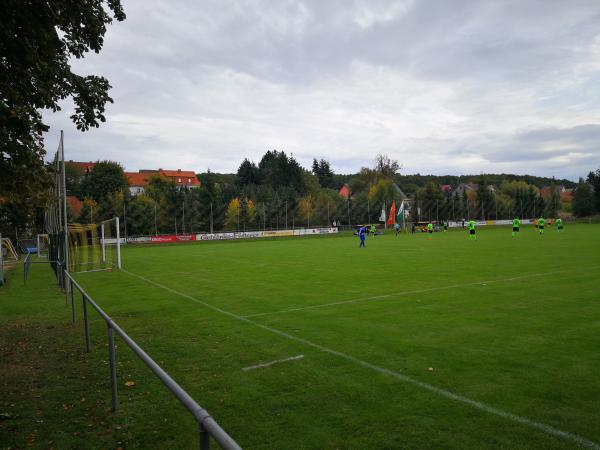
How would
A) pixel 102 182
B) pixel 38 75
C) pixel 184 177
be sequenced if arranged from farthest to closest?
pixel 184 177 < pixel 102 182 < pixel 38 75

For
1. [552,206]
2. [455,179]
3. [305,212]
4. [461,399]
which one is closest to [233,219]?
[305,212]

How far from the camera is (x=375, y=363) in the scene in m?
6.75

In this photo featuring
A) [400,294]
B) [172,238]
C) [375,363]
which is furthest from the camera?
[172,238]

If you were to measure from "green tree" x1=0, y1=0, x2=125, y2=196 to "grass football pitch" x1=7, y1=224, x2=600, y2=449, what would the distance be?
3.90 meters

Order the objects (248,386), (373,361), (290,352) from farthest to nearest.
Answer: (290,352), (373,361), (248,386)

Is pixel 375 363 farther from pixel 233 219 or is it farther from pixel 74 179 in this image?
pixel 74 179

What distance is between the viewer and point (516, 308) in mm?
10289

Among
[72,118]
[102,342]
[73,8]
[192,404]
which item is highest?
[73,8]

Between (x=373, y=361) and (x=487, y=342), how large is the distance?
7.17 feet

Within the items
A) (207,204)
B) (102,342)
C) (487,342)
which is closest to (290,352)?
(487,342)

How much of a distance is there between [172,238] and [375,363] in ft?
171

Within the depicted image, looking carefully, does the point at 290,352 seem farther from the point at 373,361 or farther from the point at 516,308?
the point at 516,308

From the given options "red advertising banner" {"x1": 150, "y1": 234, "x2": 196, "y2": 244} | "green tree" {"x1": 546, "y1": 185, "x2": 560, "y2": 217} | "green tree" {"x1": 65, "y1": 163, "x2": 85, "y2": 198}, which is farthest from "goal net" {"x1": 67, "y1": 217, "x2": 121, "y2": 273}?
"green tree" {"x1": 546, "y1": 185, "x2": 560, "y2": 217}

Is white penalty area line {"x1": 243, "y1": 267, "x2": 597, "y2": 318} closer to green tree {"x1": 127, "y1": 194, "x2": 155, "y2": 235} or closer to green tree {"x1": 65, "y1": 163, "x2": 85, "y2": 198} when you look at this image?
green tree {"x1": 127, "y1": 194, "x2": 155, "y2": 235}
